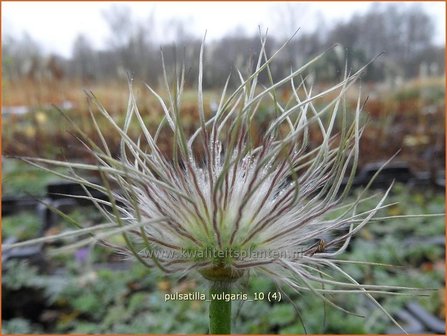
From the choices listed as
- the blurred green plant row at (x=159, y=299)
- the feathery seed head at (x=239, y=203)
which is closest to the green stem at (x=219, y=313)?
the feathery seed head at (x=239, y=203)

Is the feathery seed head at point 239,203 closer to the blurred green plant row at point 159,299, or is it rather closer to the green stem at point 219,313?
the green stem at point 219,313

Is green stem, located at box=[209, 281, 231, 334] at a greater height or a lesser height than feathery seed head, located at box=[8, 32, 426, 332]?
lesser

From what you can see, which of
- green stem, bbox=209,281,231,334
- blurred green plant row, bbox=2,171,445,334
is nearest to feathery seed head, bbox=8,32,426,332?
green stem, bbox=209,281,231,334

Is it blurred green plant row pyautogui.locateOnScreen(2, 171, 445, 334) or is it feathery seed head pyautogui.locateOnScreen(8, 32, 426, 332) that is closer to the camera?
feathery seed head pyautogui.locateOnScreen(8, 32, 426, 332)

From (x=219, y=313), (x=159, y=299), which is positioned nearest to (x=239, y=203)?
(x=219, y=313)

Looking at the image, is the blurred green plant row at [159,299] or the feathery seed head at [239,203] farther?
the blurred green plant row at [159,299]

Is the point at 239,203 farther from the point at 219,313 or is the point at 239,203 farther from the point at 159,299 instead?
the point at 159,299

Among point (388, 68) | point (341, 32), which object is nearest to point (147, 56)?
point (341, 32)

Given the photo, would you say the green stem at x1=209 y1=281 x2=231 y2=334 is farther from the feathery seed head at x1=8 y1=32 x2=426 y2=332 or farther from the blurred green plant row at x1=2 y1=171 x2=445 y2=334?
the blurred green plant row at x1=2 y1=171 x2=445 y2=334

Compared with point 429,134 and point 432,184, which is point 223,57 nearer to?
point 432,184

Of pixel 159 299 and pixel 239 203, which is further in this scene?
pixel 159 299

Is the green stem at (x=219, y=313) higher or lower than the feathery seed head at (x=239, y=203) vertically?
lower
